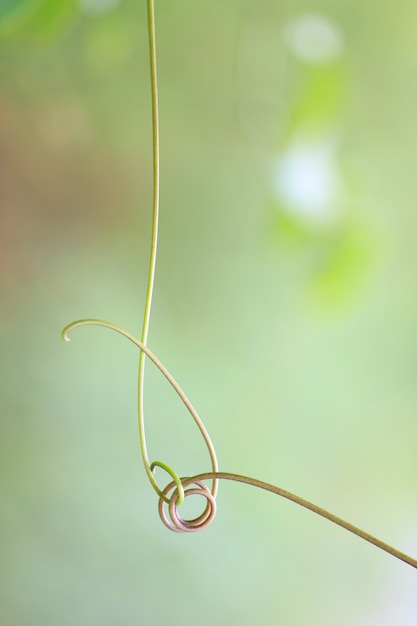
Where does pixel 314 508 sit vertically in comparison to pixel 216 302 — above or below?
below

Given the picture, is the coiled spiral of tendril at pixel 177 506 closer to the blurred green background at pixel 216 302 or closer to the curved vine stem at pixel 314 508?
the curved vine stem at pixel 314 508

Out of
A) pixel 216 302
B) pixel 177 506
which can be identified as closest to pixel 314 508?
pixel 177 506

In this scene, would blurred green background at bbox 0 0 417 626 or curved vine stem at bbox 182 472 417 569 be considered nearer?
curved vine stem at bbox 182 472 417 569

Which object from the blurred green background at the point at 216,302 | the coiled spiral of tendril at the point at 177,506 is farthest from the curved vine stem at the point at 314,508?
the blurred green background at the point at 216,302

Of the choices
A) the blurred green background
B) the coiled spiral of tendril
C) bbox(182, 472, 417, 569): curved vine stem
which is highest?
the blurred green background

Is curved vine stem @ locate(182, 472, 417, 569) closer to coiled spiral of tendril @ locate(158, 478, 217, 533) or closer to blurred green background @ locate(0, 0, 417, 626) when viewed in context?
coiled spiral of tendril @ locate(158, 478, 217, 533)

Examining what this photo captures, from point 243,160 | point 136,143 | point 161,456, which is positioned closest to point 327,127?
point 243,160

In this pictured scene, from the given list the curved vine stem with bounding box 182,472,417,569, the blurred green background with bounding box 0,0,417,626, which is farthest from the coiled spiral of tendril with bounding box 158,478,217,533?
the blurred green background with bounding box 0,0,417,626

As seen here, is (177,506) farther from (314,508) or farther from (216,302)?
(216,302)
